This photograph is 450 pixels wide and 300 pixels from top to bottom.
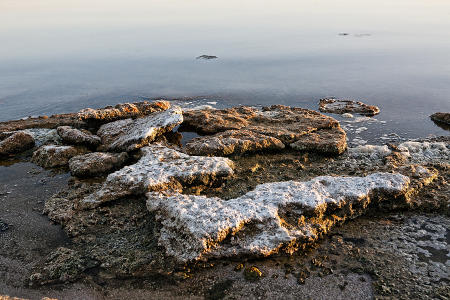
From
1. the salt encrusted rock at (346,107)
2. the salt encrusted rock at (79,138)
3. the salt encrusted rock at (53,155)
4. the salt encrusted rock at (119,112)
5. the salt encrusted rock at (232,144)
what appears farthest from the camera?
the salt encrusted rock at (346,107)

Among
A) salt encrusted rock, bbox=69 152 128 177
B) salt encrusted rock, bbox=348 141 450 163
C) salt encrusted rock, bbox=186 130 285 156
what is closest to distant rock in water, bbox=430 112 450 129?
salt encrusted rock, bbox=348 141 450 163

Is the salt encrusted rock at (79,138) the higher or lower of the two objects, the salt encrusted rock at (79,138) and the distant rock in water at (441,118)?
the lower

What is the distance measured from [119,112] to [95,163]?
644 centimetres

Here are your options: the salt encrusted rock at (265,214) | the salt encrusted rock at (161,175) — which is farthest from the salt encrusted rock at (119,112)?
the salt encrusted rock at (265,214)

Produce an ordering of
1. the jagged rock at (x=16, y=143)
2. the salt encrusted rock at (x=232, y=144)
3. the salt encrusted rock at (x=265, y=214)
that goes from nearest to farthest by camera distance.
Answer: the salt encrusted rock at (x=265, y=214)
the salt encrusted rock at (x=232, y=144)
the jagged rock at (x=16, y=143)

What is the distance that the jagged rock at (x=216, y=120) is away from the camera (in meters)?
18.5

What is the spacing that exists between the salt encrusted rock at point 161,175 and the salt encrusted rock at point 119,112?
23.0 ft

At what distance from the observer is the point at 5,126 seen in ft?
67.8

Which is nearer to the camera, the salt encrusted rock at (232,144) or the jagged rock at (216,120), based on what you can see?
the salt encrusted rock at (232,144)

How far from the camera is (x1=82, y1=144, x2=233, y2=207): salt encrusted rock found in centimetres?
1225

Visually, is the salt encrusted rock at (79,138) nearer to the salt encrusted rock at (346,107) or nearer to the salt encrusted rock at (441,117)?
the salt encrusted rock at (346,107)

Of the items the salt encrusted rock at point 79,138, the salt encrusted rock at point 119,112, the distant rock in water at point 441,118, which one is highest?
the salt encrusted rock at point 119,112

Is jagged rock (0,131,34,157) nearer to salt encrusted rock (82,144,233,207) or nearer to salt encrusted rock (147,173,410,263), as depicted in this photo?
salt encrusted rock (82,144,233,207)

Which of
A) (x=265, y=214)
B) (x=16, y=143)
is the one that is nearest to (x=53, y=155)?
(x=16, y=143)
